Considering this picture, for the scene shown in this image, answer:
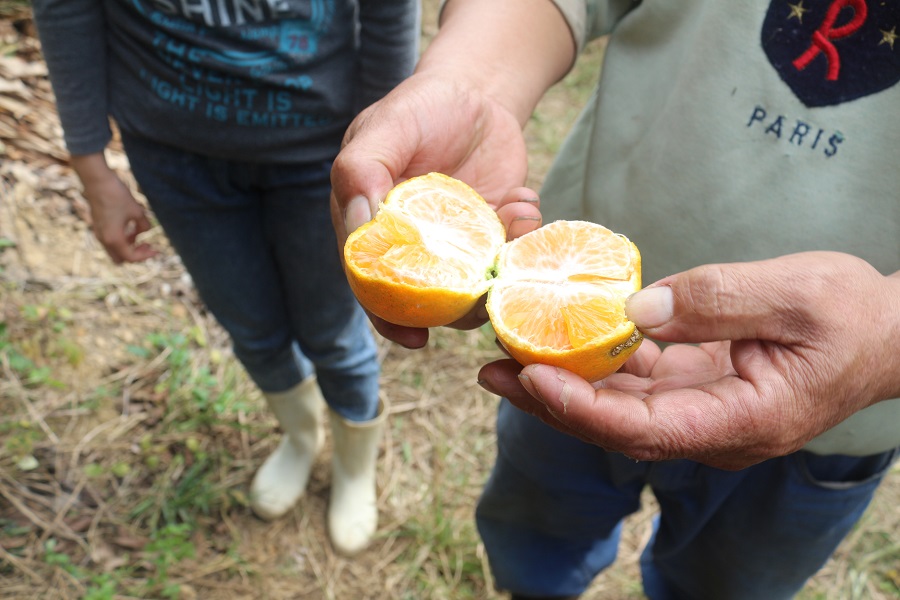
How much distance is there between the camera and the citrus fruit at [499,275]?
111 centimetres

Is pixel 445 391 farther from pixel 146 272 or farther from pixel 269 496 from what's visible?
pixel 146 272

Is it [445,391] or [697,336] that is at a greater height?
[697,336]

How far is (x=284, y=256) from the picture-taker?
190cm

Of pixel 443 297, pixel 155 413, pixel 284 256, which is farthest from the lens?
pixel 155 413

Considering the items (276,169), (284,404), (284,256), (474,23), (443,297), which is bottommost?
(284,404)

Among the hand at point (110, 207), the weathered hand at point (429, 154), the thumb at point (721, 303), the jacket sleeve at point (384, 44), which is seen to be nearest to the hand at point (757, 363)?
the thumb at point (721, 303)

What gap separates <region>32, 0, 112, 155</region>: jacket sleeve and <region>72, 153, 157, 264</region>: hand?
0.15 feet

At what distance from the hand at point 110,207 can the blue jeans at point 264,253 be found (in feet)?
0.33

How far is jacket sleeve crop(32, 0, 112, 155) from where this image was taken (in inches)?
63.4

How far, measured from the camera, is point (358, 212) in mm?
1173

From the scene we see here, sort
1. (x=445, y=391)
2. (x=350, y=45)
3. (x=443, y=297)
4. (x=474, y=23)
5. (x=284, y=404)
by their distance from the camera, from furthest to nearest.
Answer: (x=445, y=391) < (x=284, y=404) < (x=350, y=45) < (x=474, y=23) < (x=443, y=297)

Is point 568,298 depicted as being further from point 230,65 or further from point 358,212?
point 230,65

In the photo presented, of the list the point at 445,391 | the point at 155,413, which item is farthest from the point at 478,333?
the point at 155,413

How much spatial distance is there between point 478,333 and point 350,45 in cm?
168
